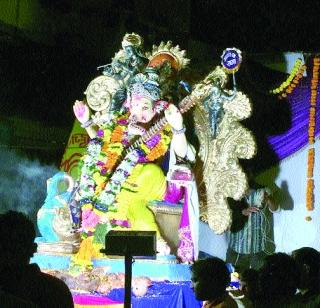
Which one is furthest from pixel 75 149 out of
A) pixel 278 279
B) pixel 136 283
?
pixel 278 279

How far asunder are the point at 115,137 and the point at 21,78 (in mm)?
2925

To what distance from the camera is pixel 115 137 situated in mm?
6297

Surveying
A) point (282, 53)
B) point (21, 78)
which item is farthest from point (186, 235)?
point (21, 78)

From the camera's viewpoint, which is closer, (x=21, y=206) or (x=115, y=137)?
(x=115, y=137)

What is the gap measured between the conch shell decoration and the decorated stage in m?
0.79

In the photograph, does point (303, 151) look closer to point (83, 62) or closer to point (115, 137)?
point (115, 137)

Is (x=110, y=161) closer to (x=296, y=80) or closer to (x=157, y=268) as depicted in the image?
(x=157, y=268)

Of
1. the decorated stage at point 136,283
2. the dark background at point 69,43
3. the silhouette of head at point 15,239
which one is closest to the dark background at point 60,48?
the dark background at point 69,43

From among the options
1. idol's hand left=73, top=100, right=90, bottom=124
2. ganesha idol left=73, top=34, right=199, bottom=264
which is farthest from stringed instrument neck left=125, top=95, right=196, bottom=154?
idol's hand left=73, top=100, right=90, bottom=124

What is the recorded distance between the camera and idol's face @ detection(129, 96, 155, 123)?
20.3 ft

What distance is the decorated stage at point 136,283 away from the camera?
5.24 m

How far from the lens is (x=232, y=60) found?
240 inches

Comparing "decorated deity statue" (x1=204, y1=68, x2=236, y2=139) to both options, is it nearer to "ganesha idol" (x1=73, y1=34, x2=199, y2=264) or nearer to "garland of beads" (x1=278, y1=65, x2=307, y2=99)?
"ganesha idol" (x1=73, y1=34, x2=199, y2=264)

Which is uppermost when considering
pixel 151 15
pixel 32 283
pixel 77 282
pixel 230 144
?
pixel 151 15
